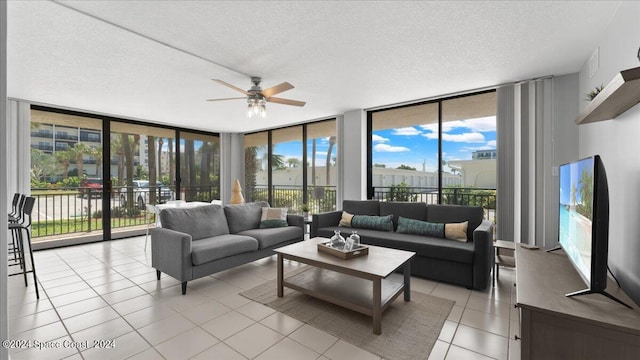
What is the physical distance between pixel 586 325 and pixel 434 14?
2.19m

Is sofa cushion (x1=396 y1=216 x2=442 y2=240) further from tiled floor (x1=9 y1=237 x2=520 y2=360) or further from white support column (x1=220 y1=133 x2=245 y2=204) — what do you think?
white support column (x1=220 y1=133 x2=245 y2=204)

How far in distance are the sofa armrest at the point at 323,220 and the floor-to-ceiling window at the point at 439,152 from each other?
110cm

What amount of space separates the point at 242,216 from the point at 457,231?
2.98m

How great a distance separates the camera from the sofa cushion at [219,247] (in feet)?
9.54

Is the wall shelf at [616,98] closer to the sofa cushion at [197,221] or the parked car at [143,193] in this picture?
the sofa cushion at [197,221]

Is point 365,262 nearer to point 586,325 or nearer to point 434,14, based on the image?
point 586,325

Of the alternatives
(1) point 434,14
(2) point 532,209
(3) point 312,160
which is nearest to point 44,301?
(1) point 434,14

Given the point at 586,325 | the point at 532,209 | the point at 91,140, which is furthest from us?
the point at 91,140

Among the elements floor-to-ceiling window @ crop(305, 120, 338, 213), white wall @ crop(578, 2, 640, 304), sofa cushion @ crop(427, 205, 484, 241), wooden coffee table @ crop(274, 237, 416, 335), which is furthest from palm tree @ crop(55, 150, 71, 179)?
white wall @ crop(578, 2, 640, 304)

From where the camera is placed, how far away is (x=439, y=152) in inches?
177

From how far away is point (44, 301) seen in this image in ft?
8.71

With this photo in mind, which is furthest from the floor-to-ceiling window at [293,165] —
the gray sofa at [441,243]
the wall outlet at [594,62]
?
the wall outlet at [594,62]

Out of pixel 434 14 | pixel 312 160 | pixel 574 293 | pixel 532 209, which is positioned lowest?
pixel 574 293

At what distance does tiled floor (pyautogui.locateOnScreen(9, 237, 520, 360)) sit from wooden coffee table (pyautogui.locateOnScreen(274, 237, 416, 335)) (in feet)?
1.05
